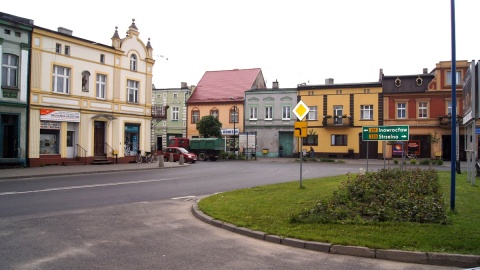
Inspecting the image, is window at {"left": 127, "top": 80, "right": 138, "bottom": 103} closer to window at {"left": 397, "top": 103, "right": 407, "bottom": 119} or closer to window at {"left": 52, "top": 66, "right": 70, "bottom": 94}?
window at {"left": 52, "top": 66, "right": 70, "bottom": 94}

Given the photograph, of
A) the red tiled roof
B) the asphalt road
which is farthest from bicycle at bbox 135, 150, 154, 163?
the red tiled roof

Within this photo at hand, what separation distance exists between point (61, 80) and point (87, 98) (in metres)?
2.37

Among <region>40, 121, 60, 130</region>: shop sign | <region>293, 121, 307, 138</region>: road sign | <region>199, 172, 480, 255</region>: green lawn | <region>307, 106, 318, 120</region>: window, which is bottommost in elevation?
<region>199, 172, 480, 255</region>: green lawn

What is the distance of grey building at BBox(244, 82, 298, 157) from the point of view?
52469mm

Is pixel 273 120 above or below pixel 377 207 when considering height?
above

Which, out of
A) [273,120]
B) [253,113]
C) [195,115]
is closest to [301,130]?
[273,120]

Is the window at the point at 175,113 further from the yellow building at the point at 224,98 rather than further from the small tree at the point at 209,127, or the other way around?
the small tree at the point at 209,127

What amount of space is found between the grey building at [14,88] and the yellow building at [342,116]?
112 feet

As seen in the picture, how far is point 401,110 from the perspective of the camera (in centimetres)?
4738

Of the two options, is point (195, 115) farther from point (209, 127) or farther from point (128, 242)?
point (128, 242)

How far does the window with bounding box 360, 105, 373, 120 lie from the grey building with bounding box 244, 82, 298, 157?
8513mm

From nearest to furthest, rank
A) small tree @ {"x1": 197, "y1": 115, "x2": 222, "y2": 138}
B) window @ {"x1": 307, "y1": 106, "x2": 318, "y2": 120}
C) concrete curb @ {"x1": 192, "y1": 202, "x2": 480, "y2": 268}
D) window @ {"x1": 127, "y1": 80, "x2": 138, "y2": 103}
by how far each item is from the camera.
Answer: concrete curb @ {"x1": 192, "y1": 202, "x2": 480, "y2": 268}, window @ {"x1": 127, "y1": 80, "x2": 138, "y2": 103}, small tree @ {"x1": 197, "y1": 115, "x2": 222, "y2": 138}, window @ {"x1": 307, "y1": 106, "x2": 318, "y2": 120}

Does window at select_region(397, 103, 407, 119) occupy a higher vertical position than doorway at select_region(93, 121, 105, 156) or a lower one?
higher

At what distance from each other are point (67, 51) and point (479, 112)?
1066 inches
